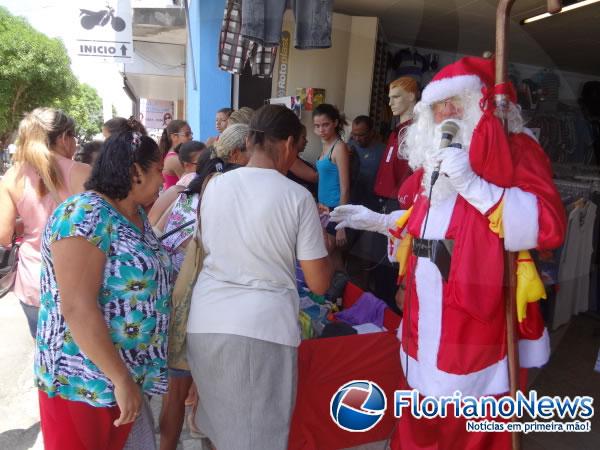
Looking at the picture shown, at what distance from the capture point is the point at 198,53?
5.80 metres

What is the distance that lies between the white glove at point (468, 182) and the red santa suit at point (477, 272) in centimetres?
1

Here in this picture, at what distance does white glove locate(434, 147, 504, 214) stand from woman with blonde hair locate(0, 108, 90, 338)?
1777 millimetres

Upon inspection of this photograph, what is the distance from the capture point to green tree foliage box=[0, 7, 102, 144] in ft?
63.4

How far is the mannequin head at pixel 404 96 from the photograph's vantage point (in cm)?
346

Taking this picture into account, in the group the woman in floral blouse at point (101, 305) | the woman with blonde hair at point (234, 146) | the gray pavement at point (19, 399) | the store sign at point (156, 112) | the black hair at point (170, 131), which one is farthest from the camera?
the store sign at point (156, 112)

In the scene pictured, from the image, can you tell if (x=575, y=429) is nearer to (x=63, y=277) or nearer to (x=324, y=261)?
(x=324, y=261)

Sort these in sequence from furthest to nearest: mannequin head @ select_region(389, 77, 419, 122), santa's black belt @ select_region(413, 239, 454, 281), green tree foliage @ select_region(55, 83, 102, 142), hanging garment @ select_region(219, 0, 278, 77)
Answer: green tree foliage @ select_region(55, 83, 102, 142), hanging garment @ select_region(219, 0, 278, 77), mannequin head @ select_region(389, 77, 419, 122), santa's black belt @ select_region(413, 239, 454, 281)

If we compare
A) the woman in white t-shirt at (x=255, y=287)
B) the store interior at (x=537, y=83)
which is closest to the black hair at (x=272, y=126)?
the woman in white t-shirt at (x=255, y=287)

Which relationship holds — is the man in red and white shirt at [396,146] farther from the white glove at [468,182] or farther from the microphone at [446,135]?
the white glove at [468,182]

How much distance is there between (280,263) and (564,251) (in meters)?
3.28

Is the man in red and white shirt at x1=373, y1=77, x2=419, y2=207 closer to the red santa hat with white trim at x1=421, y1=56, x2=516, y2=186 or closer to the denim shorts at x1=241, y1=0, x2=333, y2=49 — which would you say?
the denim shorts at x1=241, y1=0, x2=333, y2=49

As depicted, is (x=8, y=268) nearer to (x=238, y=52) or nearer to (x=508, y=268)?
(x=508, y=268)

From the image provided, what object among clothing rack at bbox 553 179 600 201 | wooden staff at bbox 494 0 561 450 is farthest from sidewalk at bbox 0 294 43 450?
clothing rack at bbox 553 179 600 201

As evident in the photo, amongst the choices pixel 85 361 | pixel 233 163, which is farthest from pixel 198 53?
pixel 85 361
